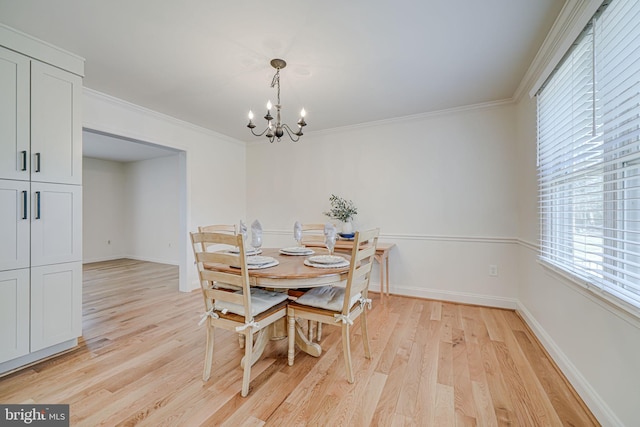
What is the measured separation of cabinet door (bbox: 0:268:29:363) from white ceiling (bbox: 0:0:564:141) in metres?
1.76

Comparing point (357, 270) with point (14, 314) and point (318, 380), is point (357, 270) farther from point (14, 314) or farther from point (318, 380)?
point (14, 314)

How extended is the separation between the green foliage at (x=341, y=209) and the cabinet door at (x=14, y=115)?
3089 millimetres

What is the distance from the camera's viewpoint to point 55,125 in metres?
2.14

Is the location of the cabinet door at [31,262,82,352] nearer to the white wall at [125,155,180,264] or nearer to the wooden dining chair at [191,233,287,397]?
the wooden dining chair at [191,233,287,397]

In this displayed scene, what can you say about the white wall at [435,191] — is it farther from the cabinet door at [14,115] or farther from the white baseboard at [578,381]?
the cabinet door at [14,115]

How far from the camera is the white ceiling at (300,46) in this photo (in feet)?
5.58

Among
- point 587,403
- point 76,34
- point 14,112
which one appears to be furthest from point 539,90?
point 14,112

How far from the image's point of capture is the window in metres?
1.25

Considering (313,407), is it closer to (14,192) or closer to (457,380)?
(457,380)

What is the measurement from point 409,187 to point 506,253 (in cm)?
133

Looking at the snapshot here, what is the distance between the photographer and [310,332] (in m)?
2.28

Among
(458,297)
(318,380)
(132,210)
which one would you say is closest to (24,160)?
(318,380)

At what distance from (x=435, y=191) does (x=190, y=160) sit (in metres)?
3.40

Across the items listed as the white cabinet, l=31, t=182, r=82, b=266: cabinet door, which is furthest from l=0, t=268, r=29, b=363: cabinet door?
l=31, t=182, r=82, b=266: cabinet door
